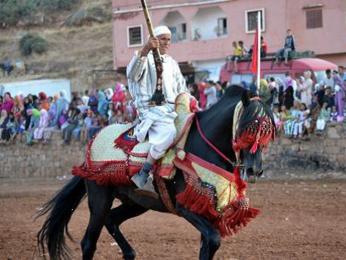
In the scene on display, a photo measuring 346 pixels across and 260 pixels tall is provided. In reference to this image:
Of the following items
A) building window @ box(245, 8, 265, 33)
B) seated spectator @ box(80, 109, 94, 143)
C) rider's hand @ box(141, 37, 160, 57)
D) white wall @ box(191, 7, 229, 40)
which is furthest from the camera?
white wall @ box(191, 7, 229, 40)

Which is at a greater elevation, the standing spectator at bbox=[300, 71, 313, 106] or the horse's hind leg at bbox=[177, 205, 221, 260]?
the standing spectator at bbox=[300, 71, 313, 106]

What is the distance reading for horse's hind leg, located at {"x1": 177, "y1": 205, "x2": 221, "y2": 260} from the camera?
6875 mm

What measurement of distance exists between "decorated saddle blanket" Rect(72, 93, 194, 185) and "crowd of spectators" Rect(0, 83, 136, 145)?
13.0m

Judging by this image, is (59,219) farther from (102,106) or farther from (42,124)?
(42,124)

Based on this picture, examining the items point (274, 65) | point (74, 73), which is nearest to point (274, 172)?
point (274, 65)

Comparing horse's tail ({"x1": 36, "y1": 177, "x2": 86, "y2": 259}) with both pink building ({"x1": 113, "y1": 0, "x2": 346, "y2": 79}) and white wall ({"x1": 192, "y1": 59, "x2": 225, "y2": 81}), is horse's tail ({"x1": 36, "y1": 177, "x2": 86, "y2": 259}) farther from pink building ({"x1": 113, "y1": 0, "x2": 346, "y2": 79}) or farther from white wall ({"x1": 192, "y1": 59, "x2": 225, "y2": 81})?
white wall ({"x1": 192, "y1": 59, "x2": 225, "y2": 81})

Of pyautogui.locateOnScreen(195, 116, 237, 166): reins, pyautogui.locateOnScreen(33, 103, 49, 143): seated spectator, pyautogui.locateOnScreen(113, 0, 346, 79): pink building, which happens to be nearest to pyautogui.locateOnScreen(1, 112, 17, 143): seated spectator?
pyautogui.locateOnScreen(33, 103, 49, 143): seated spectator

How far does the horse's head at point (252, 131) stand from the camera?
6793mm

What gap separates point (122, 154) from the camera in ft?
26.4

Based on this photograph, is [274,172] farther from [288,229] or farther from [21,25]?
[21,25]

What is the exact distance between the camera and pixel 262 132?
684cm

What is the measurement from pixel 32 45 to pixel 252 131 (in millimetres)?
49936

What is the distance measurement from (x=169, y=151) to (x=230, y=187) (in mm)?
784

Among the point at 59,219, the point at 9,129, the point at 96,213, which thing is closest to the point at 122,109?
the point at 9,129
